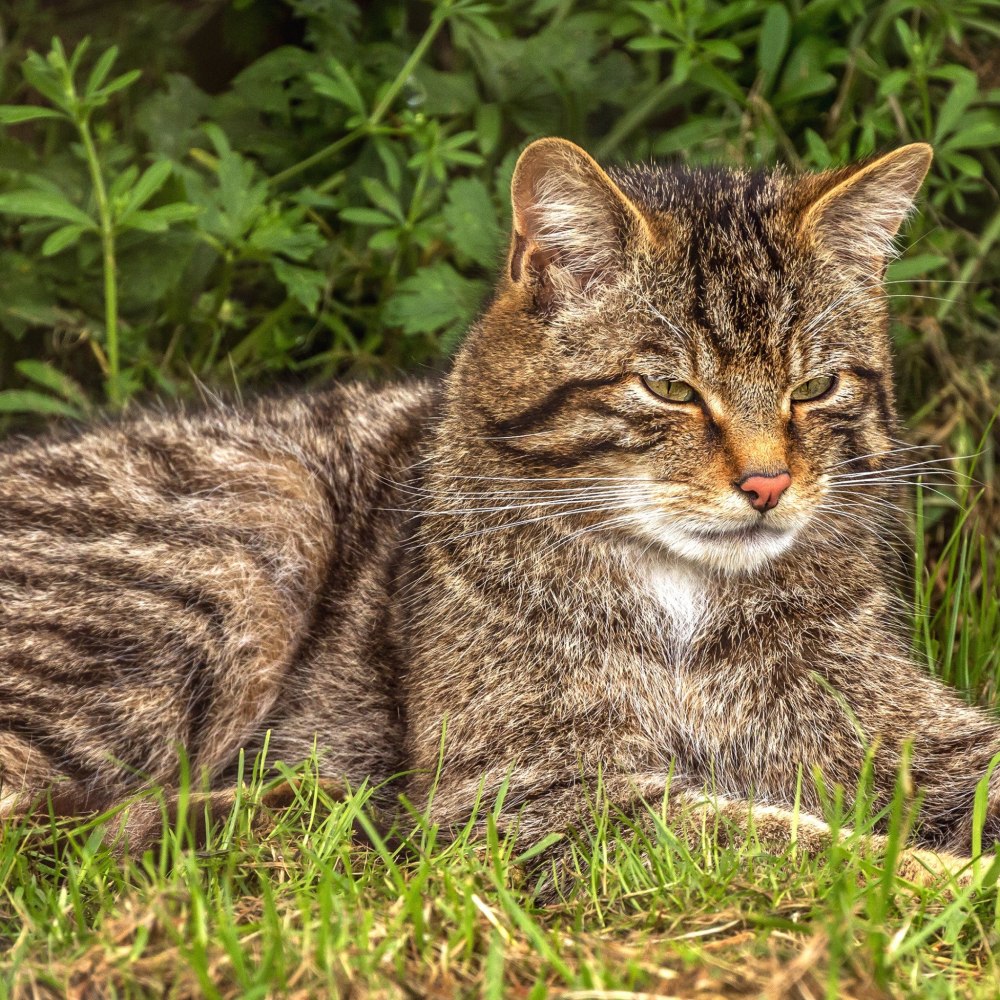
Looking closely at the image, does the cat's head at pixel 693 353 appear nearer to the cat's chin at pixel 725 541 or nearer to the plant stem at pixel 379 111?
the cat's chin at pixel 725 541

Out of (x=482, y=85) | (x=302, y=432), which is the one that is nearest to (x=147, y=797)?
(x=302, y=432)

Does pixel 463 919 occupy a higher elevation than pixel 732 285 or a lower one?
lower

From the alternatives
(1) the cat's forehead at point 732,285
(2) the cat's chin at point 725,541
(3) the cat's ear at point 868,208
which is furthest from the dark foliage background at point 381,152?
(2) the cat's chin at point 725,541

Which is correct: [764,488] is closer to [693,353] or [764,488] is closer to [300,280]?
[693,353]

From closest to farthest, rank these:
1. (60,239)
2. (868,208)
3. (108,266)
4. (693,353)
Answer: (693,353), (868,208), (60,239), (108,266)

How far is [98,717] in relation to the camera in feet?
11.5

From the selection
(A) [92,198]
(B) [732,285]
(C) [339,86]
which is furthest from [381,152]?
(B) [732,285]

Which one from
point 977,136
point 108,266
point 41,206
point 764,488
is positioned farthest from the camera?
point 108,266

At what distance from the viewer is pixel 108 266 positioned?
15.4 ft

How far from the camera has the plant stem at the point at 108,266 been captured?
4.48m

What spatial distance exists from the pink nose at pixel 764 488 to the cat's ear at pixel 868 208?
0.64 m

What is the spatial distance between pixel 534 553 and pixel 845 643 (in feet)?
2.64

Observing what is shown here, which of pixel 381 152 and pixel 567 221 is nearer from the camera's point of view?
pixel 567 221

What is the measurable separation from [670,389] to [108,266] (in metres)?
2.28
